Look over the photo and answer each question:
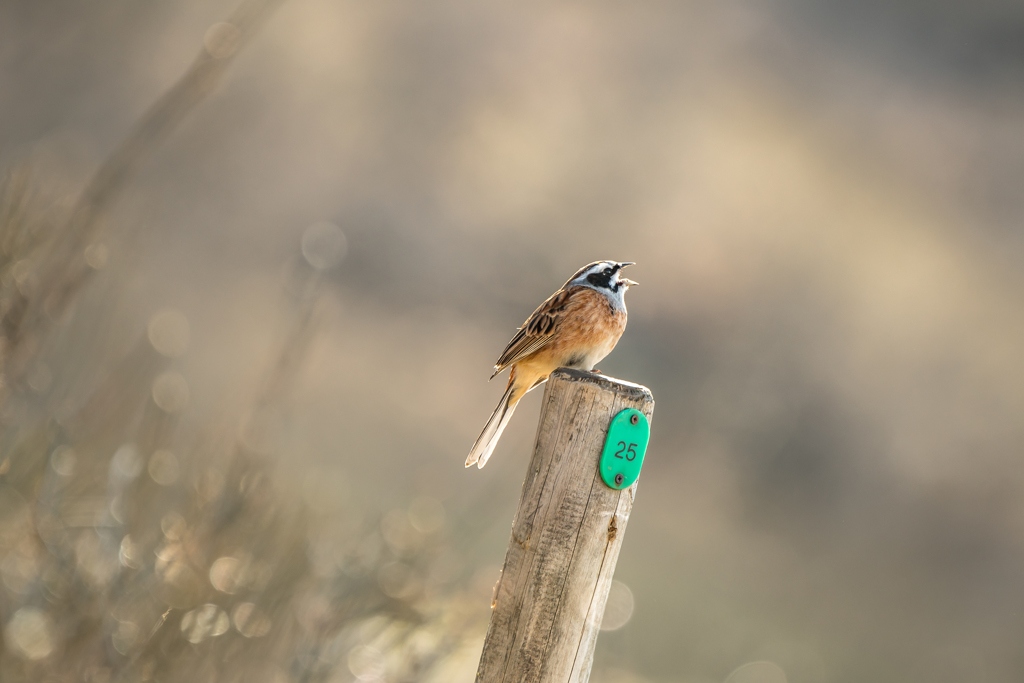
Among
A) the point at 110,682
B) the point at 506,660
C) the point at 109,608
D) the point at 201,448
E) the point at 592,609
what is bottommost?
the point at 110,682

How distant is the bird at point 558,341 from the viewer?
8.99 ft

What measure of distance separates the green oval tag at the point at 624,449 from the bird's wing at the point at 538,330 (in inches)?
36.6

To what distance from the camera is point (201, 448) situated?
366cm

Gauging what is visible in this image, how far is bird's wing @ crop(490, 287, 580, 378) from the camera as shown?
9.12 ft

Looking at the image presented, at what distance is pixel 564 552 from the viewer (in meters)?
1.83

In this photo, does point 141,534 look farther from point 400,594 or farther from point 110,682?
point 400,594

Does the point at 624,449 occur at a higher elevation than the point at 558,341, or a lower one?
lower

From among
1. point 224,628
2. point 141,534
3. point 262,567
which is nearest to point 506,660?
point 224,628

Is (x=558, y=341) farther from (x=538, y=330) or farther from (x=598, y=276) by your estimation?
(x=598, y=276)

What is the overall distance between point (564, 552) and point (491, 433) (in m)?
0.91

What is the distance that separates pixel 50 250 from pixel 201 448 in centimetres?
194

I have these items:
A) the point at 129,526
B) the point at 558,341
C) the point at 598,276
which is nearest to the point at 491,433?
the point at 558,341

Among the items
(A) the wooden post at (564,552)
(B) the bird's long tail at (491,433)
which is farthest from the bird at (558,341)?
(A) the wooden post at (564,552)

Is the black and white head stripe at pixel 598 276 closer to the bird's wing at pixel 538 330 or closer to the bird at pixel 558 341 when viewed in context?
the bird at pixel 558 341
